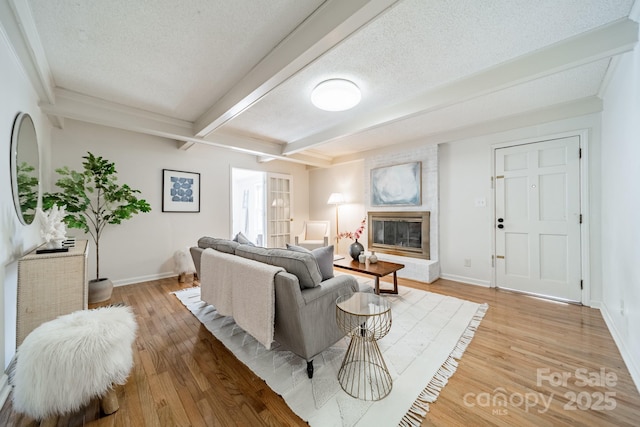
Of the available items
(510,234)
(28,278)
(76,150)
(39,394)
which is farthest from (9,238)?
(510,234)

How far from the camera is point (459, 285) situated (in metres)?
3.65

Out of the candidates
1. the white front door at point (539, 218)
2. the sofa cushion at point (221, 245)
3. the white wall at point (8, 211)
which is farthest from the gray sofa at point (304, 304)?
the white front door at point (539, 218)

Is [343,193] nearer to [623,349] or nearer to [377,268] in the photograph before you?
[377,268]

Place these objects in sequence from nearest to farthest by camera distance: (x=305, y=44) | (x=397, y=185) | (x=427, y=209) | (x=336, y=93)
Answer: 1. (x=305, y=44)
2. (x=336, y=93)
3. (x=427, y=209)
4. (x=397, y=185)

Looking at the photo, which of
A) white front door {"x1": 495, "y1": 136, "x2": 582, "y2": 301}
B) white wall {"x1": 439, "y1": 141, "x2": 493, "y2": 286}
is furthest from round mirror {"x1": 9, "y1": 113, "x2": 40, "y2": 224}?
white front door {"x1": 495, "y1": 136, "x2": 582, "y2": 301}

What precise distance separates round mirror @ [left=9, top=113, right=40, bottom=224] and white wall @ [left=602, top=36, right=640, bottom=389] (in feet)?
14.8

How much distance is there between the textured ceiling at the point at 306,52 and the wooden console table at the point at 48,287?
1.67 m

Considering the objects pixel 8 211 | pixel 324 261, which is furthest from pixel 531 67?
pixel 8 211

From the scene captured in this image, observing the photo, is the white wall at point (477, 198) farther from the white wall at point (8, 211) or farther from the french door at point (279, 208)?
the white wall at point (8, 211)

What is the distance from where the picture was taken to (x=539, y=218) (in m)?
3.18

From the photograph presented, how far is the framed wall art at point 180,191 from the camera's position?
4.05 meters

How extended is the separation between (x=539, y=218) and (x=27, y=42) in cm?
541

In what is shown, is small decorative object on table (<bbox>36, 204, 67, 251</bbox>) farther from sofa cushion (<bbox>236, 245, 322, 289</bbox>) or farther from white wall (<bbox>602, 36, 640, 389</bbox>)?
white wall (<bbox>602, 36, 640, 389</bbox>)

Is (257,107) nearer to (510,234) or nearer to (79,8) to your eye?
(79,8)
